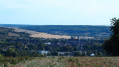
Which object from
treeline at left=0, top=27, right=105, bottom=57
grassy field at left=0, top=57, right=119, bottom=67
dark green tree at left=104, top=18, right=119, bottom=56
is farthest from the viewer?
treeline at left=0, top=27, right=105, bottom=57

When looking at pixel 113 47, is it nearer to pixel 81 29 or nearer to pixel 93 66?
pixel 93 66

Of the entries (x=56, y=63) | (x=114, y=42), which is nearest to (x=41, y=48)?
(x=114, y=42)

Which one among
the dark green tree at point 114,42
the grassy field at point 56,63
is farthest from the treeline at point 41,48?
the grassy field at point 56,63

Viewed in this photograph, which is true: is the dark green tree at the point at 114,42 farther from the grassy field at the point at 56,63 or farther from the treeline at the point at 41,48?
the grassy field at the point at 56,63

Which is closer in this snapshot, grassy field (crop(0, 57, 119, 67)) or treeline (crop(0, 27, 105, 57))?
grassy field (crop(0, 57, 119, 67))

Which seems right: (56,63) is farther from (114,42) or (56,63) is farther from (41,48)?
(41,48)

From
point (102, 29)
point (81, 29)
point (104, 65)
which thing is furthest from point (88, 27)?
point (104, 65)

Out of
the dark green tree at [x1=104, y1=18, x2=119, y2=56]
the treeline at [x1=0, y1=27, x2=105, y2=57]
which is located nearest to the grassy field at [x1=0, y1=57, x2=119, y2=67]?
the treeline at [x1=0, y1=27, x2=105, y2=57]

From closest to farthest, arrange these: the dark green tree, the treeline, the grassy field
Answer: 1. the grassy field
2. the dark green tree
3. the treeline

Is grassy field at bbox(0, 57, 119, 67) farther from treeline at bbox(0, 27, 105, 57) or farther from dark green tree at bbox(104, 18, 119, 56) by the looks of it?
dark green tree at bbox(104, 18, 119, 56)
